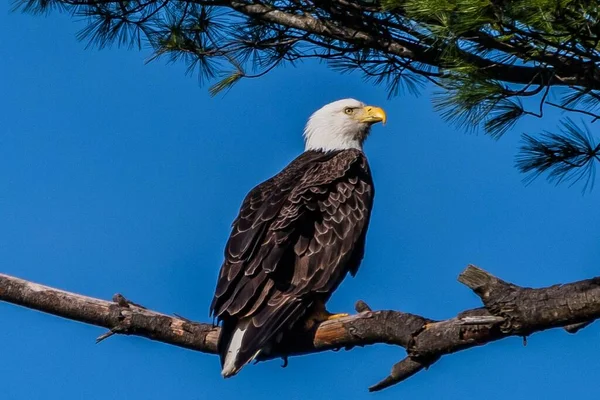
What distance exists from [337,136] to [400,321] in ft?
8.29

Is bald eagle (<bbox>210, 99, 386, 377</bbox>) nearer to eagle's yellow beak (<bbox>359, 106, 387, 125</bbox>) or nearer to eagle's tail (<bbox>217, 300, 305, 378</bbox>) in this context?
eagle's tail (<bbox>217, 300, 305, 378</bbox>)

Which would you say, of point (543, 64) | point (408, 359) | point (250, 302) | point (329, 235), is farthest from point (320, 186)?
point (408, 359)

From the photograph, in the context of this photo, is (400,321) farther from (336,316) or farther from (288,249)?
(288,249)

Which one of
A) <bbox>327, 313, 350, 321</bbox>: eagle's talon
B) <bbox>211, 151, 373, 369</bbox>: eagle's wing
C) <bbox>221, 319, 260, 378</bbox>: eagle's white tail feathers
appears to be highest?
<bbox>211, 151, 373, 369</bbox>: eagle's wing

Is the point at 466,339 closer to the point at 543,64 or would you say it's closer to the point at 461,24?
the point at 461,24

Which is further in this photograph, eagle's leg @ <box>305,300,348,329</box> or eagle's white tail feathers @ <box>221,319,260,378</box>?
eagle's leg @ <box>305,300,348,329</box>

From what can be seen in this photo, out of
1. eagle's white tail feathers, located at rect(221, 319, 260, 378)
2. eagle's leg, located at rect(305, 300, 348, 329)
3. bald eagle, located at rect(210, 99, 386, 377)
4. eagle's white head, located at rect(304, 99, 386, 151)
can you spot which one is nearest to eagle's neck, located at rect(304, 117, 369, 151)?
eagle's white head, located at rect(304, 99, 386, 151)

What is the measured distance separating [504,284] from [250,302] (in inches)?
52.7

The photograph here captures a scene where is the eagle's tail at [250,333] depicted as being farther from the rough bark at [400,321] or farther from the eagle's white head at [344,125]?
the eagle's white head at [344,125]

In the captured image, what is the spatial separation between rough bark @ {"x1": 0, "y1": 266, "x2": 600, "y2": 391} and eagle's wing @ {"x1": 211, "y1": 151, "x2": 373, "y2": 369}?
0.47 feet

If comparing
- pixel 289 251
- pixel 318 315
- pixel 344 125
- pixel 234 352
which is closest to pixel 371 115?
pixel 344 125

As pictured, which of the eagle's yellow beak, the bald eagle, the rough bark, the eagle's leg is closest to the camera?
the rough bark

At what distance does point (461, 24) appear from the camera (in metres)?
4.57

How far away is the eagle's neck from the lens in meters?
6.30
